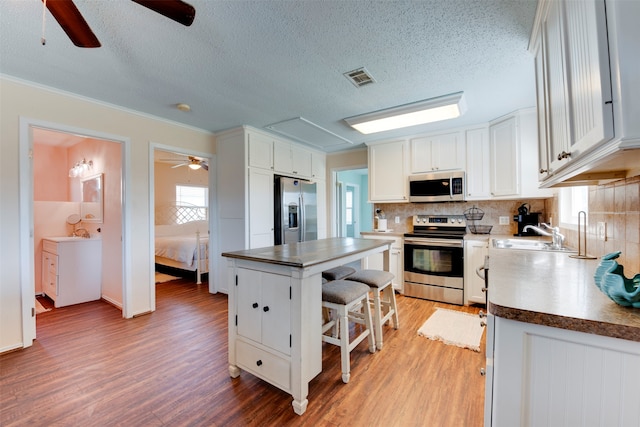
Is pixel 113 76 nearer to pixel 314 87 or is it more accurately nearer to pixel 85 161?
pixel 314 87

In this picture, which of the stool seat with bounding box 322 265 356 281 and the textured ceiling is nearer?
the textured ceiling

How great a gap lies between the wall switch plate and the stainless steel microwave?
6.63 feet

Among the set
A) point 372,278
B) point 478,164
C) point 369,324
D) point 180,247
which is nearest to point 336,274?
point 372,278

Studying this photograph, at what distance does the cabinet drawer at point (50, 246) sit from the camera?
3578mm

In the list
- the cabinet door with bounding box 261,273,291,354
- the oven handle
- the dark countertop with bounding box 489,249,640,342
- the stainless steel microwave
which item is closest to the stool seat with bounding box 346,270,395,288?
the cabinet door with bounding box 261,273,291,354

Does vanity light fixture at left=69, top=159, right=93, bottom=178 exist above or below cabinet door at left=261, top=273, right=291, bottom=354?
above

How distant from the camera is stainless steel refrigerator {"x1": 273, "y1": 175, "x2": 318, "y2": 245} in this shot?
4176 mm

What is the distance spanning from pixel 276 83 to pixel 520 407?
2.65 metres

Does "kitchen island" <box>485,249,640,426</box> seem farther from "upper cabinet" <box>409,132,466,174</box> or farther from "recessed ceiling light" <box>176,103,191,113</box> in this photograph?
"recessed ceiling light" <box>176,103,191,113</box>

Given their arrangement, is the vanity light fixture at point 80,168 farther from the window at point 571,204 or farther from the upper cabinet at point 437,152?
the window at point 571,204

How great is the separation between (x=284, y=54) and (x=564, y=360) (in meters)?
2.28

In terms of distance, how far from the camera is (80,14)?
4.45 feet

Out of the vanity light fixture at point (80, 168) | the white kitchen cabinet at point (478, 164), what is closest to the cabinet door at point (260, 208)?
the vanity light fixture at point (80, 168)

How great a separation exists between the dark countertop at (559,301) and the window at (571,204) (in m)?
1.04
